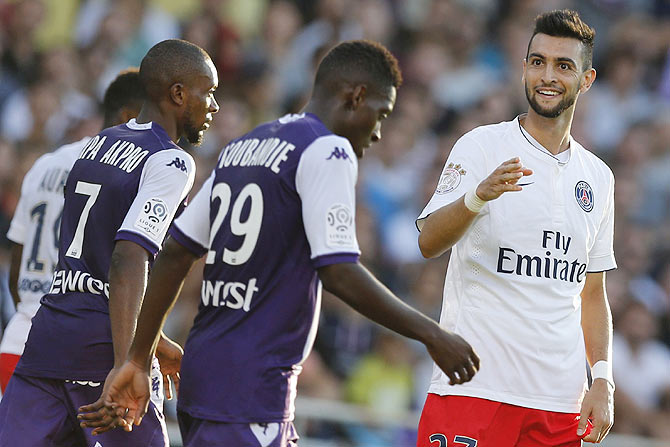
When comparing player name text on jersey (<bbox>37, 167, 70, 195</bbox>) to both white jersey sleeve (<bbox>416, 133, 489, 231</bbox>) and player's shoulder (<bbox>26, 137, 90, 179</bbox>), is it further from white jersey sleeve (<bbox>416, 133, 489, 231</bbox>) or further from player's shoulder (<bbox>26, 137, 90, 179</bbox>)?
white jersey sleeve (<bbox>416, 133, 489, 231</bbox>)

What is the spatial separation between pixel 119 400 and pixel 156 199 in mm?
981

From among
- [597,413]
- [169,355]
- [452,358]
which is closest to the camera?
[452,358]

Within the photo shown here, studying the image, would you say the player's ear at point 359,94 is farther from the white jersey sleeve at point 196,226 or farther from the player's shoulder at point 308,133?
the white jersey sleeve at point 196,226

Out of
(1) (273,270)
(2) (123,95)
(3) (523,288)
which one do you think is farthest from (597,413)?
(2) (123,95)

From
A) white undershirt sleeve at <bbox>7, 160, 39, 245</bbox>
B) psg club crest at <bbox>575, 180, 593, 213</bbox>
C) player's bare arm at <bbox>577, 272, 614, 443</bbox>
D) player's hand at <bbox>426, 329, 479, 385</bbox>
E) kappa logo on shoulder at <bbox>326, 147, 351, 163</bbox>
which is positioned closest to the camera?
player's hand at <bbox>426, 329, 479, 385</bbox>

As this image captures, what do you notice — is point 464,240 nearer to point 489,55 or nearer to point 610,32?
point 489,55

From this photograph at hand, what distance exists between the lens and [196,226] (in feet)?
15.2

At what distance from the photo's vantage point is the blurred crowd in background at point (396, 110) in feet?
34.7

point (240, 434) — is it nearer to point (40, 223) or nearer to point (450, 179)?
point (450, 179)

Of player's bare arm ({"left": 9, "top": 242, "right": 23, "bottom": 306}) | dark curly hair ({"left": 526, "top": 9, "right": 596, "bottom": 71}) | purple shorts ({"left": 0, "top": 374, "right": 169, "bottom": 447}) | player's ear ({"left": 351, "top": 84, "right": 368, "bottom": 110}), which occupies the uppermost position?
dark curly hair ({"left": 526, "top": 9, "right": 596, "bottom": 71})

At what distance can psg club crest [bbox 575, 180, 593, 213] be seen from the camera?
5.55 m

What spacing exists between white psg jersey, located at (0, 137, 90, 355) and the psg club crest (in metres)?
2.99

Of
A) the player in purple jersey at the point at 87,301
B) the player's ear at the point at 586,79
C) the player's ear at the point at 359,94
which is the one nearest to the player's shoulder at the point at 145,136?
the player in purple jersey at the point at 87,301

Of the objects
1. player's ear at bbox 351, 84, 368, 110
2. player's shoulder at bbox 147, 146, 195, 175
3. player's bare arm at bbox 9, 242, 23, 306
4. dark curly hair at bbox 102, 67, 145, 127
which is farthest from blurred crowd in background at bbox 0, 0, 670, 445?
player's ear at bbox 351, 84, 368, 110
